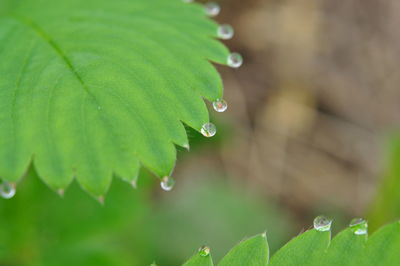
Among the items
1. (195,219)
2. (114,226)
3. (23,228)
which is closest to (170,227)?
(195,219)

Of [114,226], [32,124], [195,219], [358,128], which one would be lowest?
[195,219]

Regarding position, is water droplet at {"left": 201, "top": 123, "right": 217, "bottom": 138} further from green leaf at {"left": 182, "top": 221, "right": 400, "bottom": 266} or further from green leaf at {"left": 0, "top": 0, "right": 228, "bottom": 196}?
green leaf at {"left": 182, "top": 221, "right": 400, "bottom": 266}

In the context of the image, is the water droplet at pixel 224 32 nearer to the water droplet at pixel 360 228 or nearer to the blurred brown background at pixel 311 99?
the water droplet at pixel 360 228

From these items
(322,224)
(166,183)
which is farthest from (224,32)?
(322,224)

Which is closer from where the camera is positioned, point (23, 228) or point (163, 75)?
point (163, 75)

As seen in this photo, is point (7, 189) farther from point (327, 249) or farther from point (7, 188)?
point (327, 249)

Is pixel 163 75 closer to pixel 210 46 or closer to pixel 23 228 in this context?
pixel 210 46
